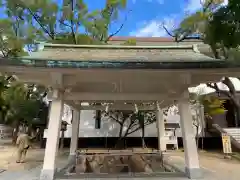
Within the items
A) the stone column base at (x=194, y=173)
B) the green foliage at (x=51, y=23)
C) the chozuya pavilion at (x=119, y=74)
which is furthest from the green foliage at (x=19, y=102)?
the stone column base at (x=194, y=173)

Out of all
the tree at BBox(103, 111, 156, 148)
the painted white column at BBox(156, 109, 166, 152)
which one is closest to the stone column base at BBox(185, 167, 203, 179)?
the painted white column at BBox(156, 109, 166, 152)

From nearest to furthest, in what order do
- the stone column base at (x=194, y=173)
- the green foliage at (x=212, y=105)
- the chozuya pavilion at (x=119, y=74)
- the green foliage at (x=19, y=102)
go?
the chozuya pavilion at (x=119, y=74) → the stone column base at (x=194, y=173) → the green foliage at (x=212, y=105) → the green foliage at (x=19, y=102)

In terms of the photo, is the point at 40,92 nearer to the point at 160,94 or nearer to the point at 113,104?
the point at 113,104

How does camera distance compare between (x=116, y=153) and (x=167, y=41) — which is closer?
(x=116, y=153)

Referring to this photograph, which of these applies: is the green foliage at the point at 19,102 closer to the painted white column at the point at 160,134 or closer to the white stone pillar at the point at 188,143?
the painted white column at the point at 160,134

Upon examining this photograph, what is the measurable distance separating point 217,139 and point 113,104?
10.1m

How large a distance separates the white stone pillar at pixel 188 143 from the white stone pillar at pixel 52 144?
3713 mm

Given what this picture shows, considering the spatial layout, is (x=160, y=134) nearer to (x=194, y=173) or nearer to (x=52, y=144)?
(x=194, y=173)

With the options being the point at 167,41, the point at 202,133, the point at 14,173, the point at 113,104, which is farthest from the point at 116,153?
the point at 167,41

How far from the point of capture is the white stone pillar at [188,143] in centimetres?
616

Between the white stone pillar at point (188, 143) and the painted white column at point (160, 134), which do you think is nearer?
the white stone pillar at point (188, 143)

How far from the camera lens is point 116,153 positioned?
8.17 metres

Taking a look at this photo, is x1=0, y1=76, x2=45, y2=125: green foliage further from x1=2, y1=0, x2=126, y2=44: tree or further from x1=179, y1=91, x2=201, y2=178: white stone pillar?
x1=179, y1=91, x2=201, y2=178: white stone pillar

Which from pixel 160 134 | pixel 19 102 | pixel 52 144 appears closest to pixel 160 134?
pixel 160 134
